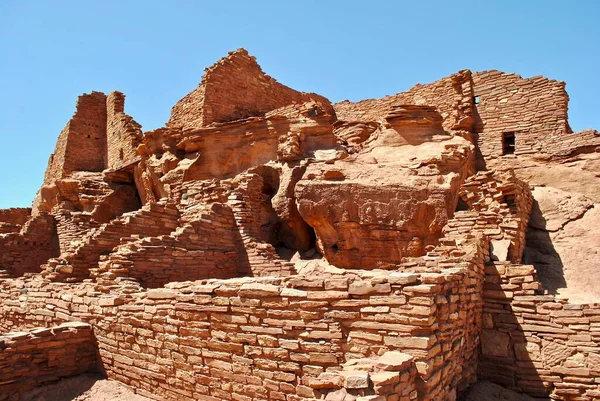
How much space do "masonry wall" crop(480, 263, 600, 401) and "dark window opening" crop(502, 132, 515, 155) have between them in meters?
7.88

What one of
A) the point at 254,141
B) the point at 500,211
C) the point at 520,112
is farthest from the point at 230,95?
the point at 500,211

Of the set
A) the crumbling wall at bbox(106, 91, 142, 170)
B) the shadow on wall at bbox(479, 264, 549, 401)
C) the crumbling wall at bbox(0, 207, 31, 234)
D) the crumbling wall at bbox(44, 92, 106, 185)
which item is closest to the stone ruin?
the shadow on wall at bbox(479, 264, 549, 401)

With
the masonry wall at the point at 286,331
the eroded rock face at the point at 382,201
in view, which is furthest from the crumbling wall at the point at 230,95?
the masonry wall at the point at 286,331

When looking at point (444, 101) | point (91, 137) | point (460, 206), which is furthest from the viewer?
point (91, 137)

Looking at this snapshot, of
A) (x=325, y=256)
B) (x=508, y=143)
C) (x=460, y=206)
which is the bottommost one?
(x=325, y=256)

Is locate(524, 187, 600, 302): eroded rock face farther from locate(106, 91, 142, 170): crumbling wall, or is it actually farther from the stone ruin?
locate(106, 91, 142, 170): crumbling wall

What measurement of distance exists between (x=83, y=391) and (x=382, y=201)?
20.8 ft

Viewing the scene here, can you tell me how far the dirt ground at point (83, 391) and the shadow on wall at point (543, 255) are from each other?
6.38 meters

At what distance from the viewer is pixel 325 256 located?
392 inches

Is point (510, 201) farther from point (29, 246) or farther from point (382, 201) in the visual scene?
point (29, 246)

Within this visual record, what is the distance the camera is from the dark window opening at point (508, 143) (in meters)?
12.9

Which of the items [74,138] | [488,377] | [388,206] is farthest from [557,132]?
[74,138]

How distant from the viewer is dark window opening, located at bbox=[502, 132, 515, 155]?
42.2 feet

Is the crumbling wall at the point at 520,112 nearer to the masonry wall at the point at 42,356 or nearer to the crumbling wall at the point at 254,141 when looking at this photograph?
the crumbling wall at the point at 254,141
